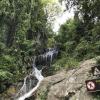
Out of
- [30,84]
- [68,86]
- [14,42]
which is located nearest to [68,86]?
[68,86]

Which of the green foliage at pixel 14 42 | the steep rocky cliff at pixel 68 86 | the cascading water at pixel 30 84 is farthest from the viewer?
the green foliage at pixel 14 42

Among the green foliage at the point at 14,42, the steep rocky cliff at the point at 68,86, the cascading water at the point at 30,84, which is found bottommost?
the cascading water at the point at 30,84

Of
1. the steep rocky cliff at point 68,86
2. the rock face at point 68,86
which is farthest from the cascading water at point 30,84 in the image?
the rock face at point 68,86

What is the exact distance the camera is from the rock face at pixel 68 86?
12930mm

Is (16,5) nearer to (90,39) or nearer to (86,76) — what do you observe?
(90,39)

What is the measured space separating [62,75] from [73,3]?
820cm

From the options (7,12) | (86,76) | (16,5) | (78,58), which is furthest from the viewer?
(16,5)

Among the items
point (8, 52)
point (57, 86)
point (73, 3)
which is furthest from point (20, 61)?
point (57, 86)

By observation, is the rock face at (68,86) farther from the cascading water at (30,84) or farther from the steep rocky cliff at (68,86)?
the cascading water at (30,84)

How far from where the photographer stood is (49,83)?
15.4m

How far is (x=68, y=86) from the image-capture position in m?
13.8

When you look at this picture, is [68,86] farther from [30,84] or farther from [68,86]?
[30,84]

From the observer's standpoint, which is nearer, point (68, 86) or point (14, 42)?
point (68, 86)

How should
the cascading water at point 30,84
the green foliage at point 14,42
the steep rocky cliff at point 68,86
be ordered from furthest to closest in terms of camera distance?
the green foliage at point 14,42
the cascading water at point 30,84
the steep rocky cliff at point 68,86
